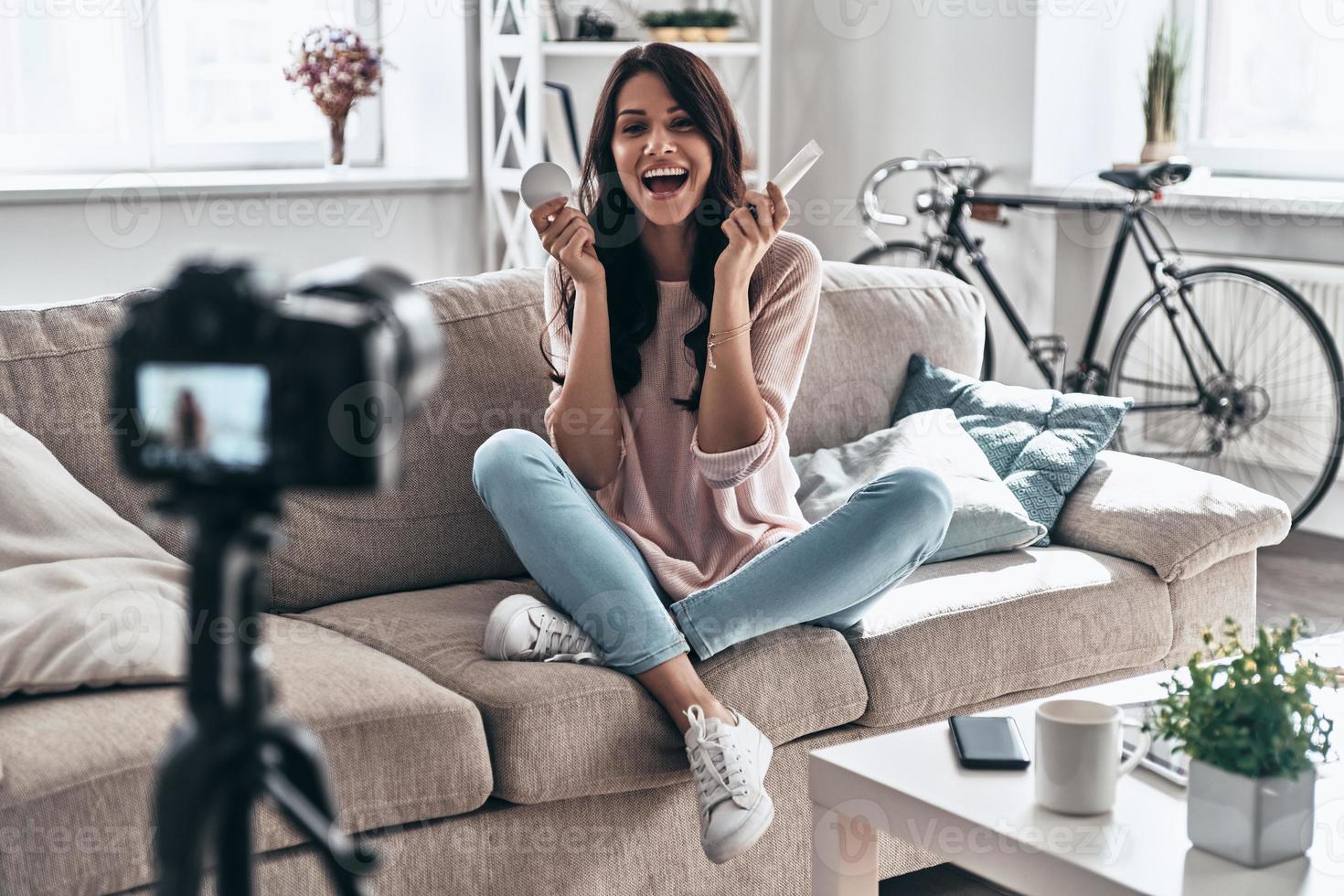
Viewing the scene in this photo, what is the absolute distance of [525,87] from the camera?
4.11m

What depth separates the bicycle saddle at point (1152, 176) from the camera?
3615 mm

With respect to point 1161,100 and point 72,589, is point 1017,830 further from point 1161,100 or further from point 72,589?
point 1161,100

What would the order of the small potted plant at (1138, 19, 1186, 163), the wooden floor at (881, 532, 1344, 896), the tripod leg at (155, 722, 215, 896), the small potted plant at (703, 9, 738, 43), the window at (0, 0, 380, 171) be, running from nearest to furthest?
the tripod leg at (155, 722, 215, 896) → the wooden floor at (881, 532, 1344, 896) → the window at (0, 0, 380, 171) → the small potted plant at (1138, 19, 1186, 163) → the small potted plant at (703, 9, 738, 43)

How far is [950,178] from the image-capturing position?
4.24 meters

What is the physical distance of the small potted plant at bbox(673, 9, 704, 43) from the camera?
4.15 metres

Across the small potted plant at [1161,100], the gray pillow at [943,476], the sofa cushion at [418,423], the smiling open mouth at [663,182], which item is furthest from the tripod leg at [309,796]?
the small potted plant at [1161,100]

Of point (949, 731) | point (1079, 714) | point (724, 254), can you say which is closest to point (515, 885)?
point (949, 731)

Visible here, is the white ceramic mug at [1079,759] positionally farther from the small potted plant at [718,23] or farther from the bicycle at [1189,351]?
the small potted plant at [718,23]

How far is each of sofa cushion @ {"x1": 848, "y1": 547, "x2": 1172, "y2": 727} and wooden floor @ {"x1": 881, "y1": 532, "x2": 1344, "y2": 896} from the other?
830 millimetres

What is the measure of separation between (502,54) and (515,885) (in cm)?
303

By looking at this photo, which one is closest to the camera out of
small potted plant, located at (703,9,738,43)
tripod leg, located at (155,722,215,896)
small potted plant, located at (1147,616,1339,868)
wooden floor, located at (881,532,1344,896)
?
tripod leg, located at (155,722,215,896)

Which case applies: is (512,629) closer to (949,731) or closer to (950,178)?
(949,731)

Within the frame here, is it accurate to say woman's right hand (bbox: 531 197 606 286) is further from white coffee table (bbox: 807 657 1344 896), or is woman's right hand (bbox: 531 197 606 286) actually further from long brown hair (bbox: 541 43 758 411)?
white coffee table (bbox: 807 657 1344 896)

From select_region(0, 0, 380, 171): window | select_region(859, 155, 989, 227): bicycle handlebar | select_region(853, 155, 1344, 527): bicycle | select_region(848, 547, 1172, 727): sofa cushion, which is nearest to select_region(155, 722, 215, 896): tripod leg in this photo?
select_region(848, 547, 1172, 727): sofa cushion
